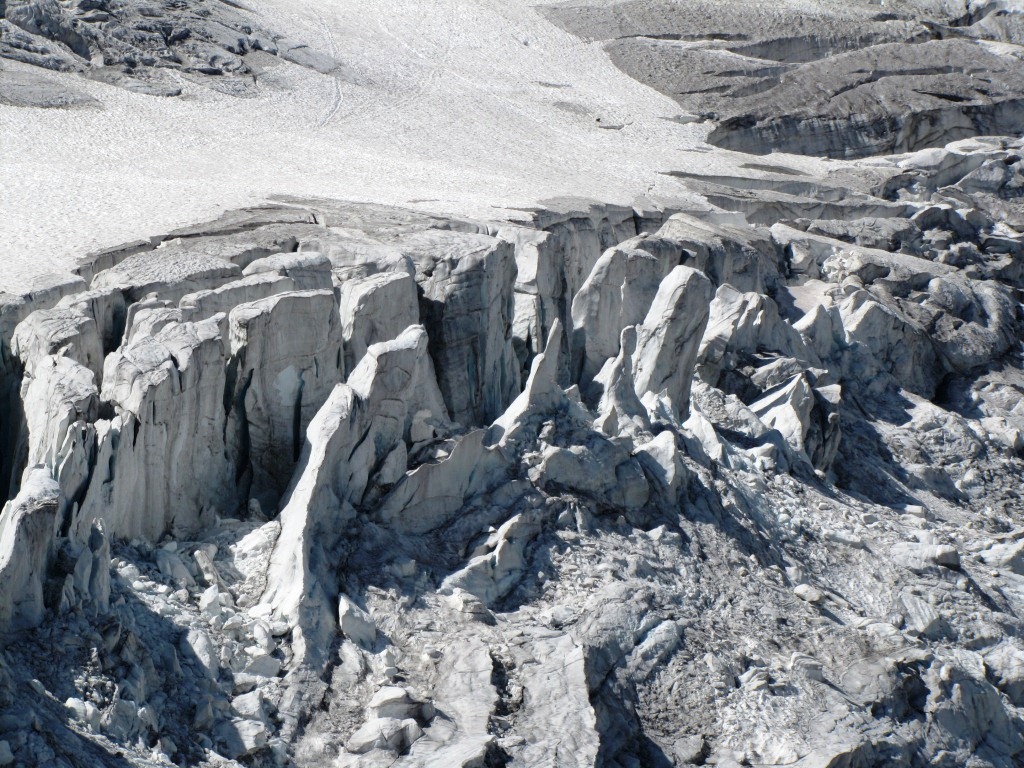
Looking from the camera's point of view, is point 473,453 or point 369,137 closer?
point 473,453

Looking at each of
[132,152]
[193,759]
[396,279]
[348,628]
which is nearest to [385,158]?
[132,152]

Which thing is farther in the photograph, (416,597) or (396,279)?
(396,279)

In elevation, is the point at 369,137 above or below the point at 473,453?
above

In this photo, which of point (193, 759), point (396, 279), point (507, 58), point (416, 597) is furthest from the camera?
point (507, 58)

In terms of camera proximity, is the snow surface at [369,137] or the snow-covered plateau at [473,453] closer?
the snow-covered plateau at [473,453]

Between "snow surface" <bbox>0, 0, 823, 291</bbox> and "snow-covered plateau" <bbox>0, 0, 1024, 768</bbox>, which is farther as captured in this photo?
"snow surface" <bbox>0, 0, 823, 291</bbox>

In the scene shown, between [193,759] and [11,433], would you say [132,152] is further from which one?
[193,759]

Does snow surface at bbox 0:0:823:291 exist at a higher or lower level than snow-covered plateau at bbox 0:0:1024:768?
higher

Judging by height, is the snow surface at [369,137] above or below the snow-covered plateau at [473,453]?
above
